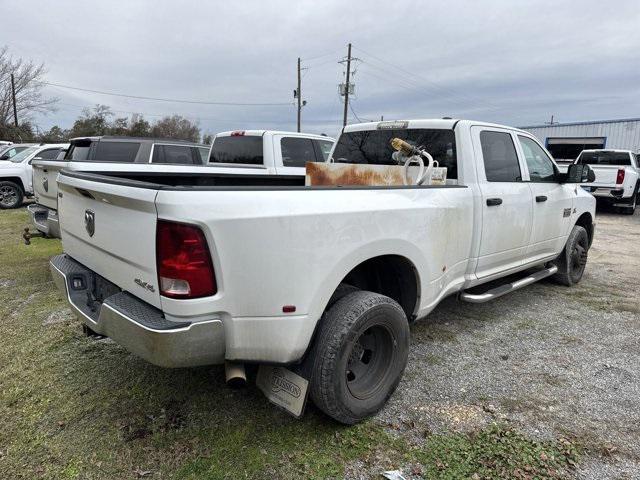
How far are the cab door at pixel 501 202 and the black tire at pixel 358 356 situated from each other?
1.43 metres

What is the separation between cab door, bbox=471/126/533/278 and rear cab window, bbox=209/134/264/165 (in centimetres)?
434

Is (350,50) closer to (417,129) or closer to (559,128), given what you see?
Answer: (559,128)

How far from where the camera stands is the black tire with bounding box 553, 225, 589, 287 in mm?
5508

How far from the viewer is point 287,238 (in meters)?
2.22

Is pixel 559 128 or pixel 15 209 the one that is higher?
pixel 559 128

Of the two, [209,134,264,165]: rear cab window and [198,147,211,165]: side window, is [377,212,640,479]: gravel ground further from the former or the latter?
[198,147,211,165]: side window

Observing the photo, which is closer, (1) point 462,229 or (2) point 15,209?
(1) point 462,229

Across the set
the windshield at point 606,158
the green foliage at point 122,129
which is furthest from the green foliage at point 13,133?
the windshield at point 606,158

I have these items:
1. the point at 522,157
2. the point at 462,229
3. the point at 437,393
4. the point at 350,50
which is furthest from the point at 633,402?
the point at 350,50

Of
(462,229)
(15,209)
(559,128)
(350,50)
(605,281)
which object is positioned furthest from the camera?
(350,50)

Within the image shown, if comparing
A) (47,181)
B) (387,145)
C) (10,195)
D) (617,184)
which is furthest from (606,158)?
(10,195)

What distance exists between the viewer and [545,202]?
15.4ft

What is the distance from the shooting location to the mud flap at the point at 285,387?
7.97 ft

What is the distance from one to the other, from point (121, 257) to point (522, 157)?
3802 mm
